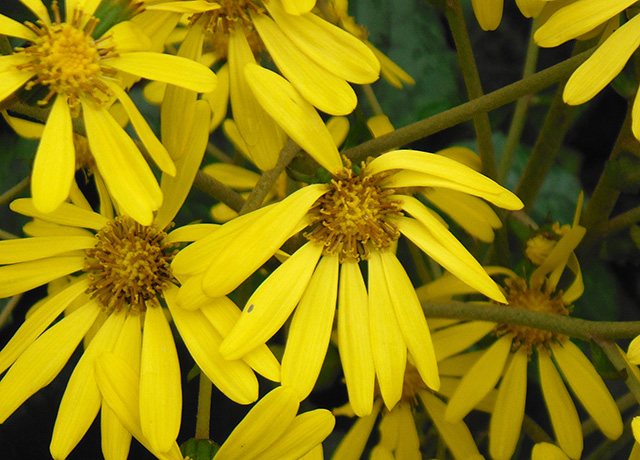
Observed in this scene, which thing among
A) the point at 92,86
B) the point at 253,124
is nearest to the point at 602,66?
the point at 253,124

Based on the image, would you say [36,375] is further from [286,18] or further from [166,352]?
[286,18]

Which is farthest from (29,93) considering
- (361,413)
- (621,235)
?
(621,235)

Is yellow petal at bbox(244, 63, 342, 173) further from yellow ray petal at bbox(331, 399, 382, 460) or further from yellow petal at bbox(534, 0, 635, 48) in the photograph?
yellow ray petal at bbox(331, 399, 382, 460)

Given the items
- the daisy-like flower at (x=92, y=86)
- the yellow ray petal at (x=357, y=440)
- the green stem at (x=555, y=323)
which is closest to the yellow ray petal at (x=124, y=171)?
the daisy-like flower at (x=92, y=86)

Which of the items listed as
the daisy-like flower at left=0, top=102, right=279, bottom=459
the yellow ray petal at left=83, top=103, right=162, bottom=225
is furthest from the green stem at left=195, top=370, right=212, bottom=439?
the yellow ray petal at left=83, top=103, right=162, bottom=225

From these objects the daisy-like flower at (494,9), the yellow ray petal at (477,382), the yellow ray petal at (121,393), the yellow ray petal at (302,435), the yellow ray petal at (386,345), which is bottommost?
the yellow ray petal at (302,435)

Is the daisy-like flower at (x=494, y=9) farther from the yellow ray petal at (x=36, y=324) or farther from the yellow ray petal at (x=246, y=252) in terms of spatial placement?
the yellow ray petal at (x=36, y=324)
